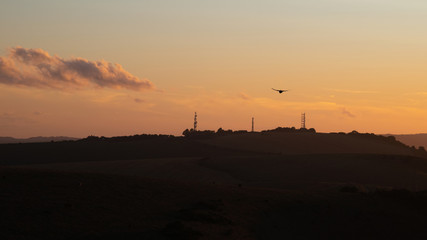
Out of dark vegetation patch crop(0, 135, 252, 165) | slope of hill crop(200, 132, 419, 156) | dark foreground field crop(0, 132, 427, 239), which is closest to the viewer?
dark foreground field crop(0, 132, 427, 239)

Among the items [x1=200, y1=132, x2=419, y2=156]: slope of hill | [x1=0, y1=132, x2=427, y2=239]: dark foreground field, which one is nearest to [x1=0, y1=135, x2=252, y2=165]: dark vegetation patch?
[x1=200, y1=132, x2=419, y2=156]: slope of hill

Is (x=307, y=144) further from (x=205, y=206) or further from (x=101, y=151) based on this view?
(x=205, y=206)

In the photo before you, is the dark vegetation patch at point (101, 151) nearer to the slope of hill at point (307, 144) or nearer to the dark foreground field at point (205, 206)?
the slope of hill at point (307, 144)

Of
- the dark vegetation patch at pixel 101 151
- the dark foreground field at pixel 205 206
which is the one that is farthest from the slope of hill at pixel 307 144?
the dark foreground field at pixel 205 206

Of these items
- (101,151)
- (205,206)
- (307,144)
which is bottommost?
(205,206)

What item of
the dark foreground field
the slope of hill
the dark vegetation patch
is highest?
the slope of hill

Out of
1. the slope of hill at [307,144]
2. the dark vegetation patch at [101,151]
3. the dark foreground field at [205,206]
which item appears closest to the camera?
the dark foreground field at [205,206]

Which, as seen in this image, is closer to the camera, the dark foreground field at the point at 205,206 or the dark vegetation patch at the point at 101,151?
the dark foreground field at the point at 205,206

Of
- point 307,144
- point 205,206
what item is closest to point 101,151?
point 307,144

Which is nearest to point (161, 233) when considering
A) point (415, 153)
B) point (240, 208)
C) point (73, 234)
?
point (73, 234)

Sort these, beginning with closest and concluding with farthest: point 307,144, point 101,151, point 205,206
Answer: point 205,206, point 101,151, point 307,144

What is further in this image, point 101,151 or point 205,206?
point 101,151

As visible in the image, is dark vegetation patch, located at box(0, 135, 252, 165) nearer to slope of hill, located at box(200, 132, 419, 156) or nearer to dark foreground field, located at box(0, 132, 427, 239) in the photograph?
slope of hill, located at box(200, 132, 419, 156)

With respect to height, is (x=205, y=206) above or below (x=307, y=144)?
below
